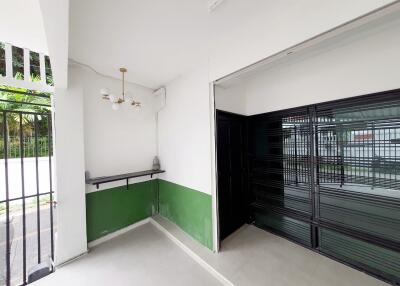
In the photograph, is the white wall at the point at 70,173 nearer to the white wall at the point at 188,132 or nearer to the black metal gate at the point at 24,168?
the black metal gate at the point at 24,168

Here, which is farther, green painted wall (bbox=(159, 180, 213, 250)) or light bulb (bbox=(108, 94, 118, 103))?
green painted wall (bbox=(159, 180, 213, 250))

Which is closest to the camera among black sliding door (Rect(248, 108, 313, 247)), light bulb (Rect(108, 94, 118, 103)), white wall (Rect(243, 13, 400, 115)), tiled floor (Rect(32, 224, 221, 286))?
white wall (Rect(243, 13, 400, 115))

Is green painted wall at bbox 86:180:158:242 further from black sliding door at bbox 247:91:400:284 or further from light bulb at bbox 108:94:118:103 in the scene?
black sliding door at bbox 247:91:400:284

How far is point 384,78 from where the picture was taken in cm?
169

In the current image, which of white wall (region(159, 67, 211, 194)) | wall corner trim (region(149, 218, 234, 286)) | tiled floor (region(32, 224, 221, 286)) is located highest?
white wall (region(159, 67, 211, 194))

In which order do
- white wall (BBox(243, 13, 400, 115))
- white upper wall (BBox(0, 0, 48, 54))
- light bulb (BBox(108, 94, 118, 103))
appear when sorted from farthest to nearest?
light bulb (BBox(108, 94, 118, 103))
white wall (BBox(243, 13, 400, 115))
white upper wall (BBox(0, 0, 48, 54))

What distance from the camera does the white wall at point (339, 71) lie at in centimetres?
165

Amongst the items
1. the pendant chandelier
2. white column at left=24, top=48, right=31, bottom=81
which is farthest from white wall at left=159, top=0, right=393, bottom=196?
white column at left=24, top=48, right=31, bottom=81

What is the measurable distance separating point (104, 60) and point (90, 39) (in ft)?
1.50

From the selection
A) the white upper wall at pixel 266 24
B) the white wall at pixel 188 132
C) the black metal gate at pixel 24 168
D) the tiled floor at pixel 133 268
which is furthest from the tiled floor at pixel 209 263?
the white upper wall at pixel 266 24

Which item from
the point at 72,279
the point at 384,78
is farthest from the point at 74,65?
the point at 384,78

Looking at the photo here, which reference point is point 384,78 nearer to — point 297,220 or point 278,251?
point 297,220

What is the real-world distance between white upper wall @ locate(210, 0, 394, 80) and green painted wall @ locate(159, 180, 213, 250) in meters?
1.81

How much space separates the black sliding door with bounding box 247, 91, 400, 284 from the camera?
171cm
